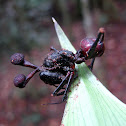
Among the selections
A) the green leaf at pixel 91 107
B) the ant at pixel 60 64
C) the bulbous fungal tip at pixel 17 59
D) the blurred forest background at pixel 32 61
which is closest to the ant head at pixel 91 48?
the ant at pixel 60 64

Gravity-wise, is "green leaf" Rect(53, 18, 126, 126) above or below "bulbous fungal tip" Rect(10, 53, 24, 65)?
below

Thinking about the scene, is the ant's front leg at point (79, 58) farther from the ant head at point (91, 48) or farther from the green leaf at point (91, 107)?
the green leaf at point (91, 107)

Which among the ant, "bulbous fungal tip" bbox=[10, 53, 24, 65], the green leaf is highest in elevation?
"bulbous fungal tip" bbox=[10, 53, 24, 65]

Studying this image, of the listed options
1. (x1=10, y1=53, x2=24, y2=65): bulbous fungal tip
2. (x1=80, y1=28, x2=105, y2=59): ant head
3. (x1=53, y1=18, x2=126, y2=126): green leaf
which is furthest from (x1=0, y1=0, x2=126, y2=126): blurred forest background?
(x1=53, y1=18, x2=126, y2=126): green leaf

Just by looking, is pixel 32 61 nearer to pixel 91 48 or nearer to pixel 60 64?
pixel 60 64

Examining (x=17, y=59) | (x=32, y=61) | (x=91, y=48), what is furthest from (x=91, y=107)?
(x=32, y=61)

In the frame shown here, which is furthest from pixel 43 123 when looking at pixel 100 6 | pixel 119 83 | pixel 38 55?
pixel 100 6

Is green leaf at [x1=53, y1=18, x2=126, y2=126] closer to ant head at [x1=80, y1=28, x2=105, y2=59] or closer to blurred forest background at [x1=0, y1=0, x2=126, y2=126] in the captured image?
ant head at [x1=80, y1=28, x2=105, y2=59]

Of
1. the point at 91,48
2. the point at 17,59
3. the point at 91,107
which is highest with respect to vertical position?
the point at 17,59
